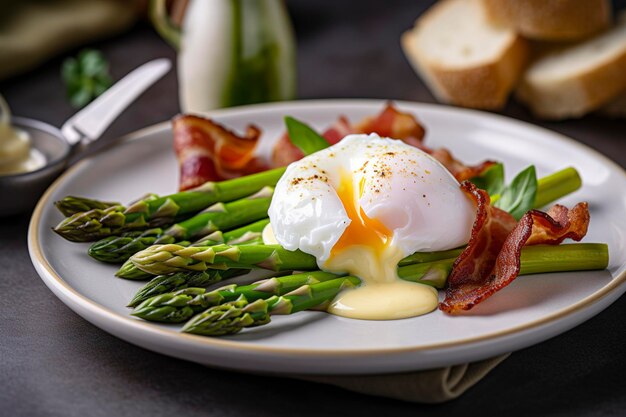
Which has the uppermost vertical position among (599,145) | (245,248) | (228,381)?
(245,248)

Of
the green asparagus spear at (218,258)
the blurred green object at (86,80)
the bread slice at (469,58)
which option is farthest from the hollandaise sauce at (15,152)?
the bread slice at (469,58)

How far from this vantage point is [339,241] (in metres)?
3.38

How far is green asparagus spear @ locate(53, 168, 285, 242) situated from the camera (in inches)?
143

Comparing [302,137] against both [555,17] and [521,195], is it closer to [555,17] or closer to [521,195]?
[521,195]

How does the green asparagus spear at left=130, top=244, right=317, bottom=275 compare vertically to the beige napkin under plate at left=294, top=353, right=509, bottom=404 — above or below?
above

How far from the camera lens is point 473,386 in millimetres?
3066

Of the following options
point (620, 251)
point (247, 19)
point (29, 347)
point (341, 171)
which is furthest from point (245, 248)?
point (247, 19)

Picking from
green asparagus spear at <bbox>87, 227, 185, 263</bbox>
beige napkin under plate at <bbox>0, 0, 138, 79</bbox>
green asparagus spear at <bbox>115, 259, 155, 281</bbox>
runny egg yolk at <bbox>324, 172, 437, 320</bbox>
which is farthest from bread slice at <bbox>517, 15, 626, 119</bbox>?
green asparagus spear at <bbox>115, 259, 155, 281</bbox>

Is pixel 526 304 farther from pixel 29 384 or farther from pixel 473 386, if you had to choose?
pixel 29 384

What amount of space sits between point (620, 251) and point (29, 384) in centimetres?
244

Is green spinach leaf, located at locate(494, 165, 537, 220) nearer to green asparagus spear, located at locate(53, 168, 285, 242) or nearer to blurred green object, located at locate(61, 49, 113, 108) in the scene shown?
green asparagus spear, located at locate(53, 168, 285, 242)

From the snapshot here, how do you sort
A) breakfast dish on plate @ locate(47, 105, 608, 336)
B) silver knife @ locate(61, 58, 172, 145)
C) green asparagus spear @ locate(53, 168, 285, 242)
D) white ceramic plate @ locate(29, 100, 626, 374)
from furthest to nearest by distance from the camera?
silver knife @ locate(61, 58, 172, 145) < green asparagus spear @ locate(53, 168, 285, 242) < breakfast dish on plate @ locate(47, 105, 608, 336) < white ceramic plate @ locate(29, 100, 626, 374)

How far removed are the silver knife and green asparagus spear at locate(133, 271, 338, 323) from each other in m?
1.92

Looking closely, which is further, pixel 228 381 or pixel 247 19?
pixel 247 19
